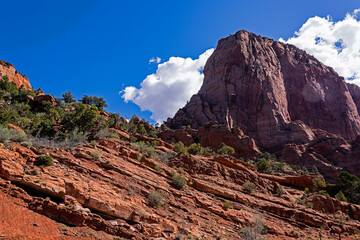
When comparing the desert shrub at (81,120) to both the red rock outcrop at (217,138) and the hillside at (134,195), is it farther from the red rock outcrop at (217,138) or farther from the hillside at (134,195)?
the red rock outcrop at (217,138)

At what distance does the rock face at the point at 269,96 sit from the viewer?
68.3 metres

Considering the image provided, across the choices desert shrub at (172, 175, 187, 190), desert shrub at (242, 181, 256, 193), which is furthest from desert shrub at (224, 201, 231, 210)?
desert shrub at (242, 181, 256, 193)

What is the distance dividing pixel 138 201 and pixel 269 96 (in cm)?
7435

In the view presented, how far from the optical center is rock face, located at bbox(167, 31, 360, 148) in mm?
68312

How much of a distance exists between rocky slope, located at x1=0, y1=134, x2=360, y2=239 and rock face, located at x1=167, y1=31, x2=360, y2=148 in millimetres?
46870

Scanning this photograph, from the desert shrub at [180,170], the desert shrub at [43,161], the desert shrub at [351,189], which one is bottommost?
the desert shrub at [43,161]

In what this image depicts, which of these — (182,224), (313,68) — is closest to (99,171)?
(182,224)

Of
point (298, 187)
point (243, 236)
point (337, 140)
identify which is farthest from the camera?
point (337, 140)

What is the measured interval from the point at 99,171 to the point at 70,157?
1904 millimetres

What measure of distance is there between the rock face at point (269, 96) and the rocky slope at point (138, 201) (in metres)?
46.9

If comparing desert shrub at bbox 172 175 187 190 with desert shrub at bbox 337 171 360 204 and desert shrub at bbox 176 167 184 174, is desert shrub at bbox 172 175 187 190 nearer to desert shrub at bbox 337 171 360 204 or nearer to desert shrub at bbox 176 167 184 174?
desert shrub at bbox 176 167 184 174

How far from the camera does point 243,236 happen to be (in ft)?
38.4

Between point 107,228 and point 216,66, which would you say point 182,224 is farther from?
point 216,66

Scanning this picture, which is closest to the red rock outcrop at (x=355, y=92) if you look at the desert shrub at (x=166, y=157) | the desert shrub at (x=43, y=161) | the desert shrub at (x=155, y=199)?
the desert shrub at (x=166, y=157)
